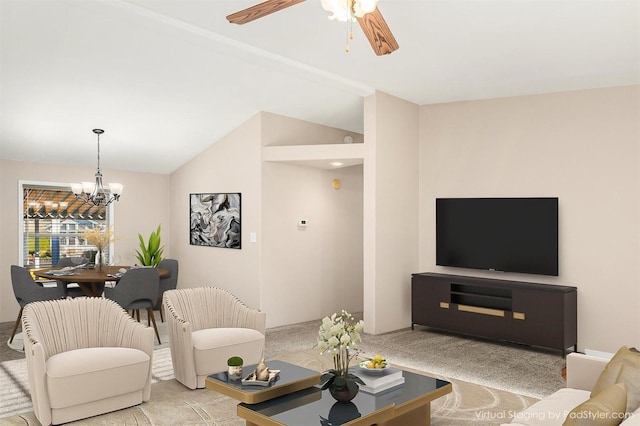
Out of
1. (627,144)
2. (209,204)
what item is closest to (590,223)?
(627,144)

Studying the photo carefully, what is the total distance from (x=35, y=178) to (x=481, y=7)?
19.0 feet

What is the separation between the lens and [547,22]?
4133mm

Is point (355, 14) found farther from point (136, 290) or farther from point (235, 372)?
point (136, 290)

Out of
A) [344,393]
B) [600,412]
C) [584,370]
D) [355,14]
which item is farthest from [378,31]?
[584,370]

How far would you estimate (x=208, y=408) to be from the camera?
3.77m

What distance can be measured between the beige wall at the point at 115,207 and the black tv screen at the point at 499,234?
4.07 metres

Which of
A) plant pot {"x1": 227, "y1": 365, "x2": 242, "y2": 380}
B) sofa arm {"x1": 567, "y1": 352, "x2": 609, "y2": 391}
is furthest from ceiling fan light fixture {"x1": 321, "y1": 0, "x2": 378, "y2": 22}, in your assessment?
sofa arm {"x1": 567, "y1": 352, "x2": 609, "y2": 391}

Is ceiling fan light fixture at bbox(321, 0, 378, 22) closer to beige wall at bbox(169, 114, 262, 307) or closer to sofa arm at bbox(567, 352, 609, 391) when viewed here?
sofa arm at bbox(567, 352, 609, 391)

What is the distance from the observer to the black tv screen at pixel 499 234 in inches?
227

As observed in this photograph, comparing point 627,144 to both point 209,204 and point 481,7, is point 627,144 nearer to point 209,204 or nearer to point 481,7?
point 481,7

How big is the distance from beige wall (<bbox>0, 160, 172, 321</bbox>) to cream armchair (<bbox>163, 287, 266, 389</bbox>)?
242 cm

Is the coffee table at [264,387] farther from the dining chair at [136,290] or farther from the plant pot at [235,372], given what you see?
the dining chair at [136,290]

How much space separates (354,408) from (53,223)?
575cm

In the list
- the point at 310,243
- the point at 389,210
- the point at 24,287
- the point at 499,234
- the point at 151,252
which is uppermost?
the point at 389,210
